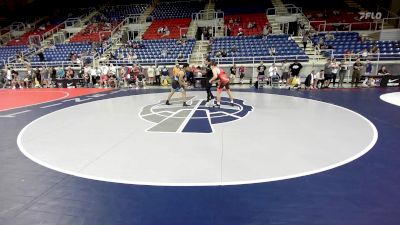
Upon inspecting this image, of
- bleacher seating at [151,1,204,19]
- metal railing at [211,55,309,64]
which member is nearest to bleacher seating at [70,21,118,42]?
bleacher seating at [151,1,204,19]

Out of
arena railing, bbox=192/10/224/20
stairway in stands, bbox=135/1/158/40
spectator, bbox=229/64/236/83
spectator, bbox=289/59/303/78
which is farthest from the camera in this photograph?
stairway in stands, bbox=135/1/158/40

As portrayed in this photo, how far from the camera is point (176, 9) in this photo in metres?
29.7

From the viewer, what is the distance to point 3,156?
5582mm

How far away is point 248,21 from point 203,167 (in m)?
22.6

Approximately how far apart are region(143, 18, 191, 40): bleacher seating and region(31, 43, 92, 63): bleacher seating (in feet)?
17.0

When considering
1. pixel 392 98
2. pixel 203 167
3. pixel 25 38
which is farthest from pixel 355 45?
pixel 25 38

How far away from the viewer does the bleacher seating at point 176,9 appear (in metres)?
28.5

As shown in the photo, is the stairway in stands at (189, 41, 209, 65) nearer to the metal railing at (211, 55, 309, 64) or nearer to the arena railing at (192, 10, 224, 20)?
the metal railing at (211, 55, 309, 64)

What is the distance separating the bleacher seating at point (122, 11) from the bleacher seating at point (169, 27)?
411 centimetres

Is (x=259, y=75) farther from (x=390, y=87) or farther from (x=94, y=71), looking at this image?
(x=94, y=71)

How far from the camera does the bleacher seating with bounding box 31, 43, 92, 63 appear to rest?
21.9 m

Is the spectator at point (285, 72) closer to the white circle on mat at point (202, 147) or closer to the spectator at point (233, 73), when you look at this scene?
the spectator at point (233, 73)

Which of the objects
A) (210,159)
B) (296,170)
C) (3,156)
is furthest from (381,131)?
(3,156)

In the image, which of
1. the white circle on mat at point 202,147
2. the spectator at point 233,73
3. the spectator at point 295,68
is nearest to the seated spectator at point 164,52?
the spectator at point 233,73
